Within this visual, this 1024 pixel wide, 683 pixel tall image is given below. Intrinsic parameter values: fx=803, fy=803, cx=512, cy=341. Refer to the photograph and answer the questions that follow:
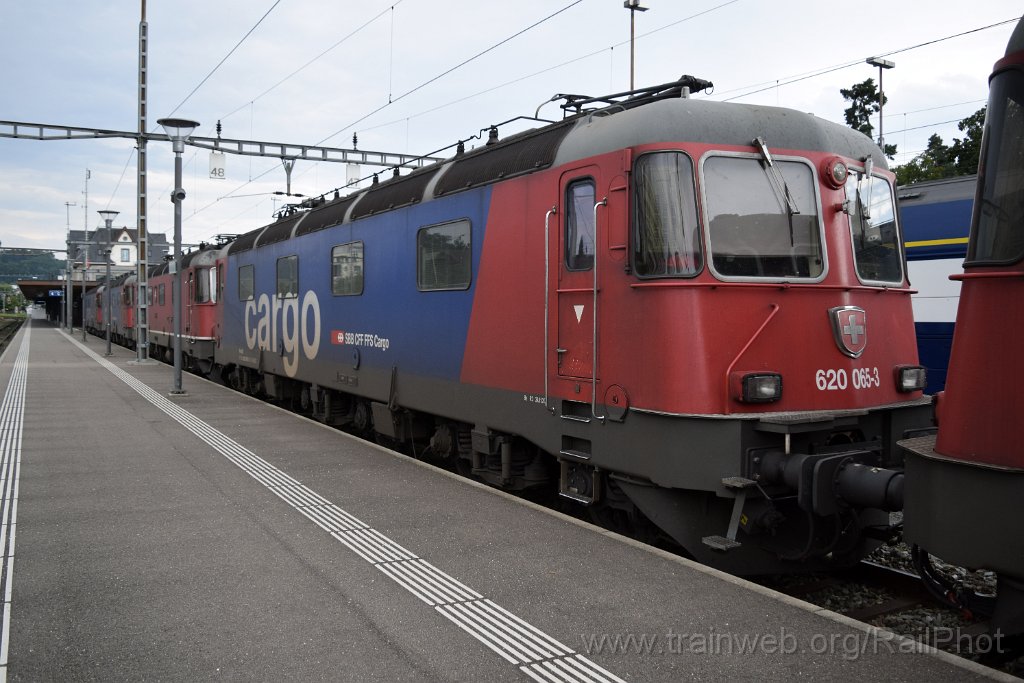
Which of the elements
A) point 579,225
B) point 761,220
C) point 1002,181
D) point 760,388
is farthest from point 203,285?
point 1002,181

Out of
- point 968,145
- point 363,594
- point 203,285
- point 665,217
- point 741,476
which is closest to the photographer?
→ point 363,594

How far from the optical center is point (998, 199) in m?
3.30

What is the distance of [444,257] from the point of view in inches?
328

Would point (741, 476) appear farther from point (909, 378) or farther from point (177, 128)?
point (177, 128)

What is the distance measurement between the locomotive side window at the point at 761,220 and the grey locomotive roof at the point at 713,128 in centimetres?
19

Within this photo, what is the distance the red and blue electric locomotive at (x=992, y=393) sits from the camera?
3.17m

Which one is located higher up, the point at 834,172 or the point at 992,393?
the point at 834,172

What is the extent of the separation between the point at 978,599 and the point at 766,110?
3604 millimetres

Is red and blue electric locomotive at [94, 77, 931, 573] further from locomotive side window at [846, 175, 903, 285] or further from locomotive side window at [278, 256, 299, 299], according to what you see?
locomotive side window at [278, 256, 299, 299]

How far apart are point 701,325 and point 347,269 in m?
6.56

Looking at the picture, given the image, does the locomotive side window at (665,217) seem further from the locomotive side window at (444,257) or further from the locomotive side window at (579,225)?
the locomotive side window at (444,257)

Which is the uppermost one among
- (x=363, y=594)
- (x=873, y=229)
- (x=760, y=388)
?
(x=873, y=229)

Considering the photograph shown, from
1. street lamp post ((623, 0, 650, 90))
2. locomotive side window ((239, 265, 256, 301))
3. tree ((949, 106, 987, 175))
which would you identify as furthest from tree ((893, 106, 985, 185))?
locomotive side window ((239, 265, 256, 301))

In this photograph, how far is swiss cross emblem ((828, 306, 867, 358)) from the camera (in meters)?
5.66
